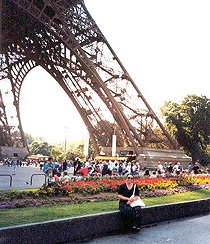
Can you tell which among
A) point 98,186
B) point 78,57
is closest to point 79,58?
point 78,57

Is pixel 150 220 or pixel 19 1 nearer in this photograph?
pixel 150 220

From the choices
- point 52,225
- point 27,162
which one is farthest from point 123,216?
point 27,162

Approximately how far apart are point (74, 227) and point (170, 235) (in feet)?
8.28

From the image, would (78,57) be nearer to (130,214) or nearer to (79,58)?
(79,58)

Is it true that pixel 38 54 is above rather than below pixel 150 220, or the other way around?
above

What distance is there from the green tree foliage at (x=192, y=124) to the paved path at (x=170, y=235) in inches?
1731

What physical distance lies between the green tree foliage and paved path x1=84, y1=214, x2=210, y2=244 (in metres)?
44.0

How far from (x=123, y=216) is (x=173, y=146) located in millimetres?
33054

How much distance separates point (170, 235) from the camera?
7723mm

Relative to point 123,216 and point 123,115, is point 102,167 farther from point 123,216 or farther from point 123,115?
point 123,216

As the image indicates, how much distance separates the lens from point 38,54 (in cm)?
3878

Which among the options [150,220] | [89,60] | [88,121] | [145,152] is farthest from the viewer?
[88,121]

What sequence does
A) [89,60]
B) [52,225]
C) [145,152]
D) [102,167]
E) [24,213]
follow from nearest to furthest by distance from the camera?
[52,225]
[24,213]
[102,167]
[89,60]
[145,152]

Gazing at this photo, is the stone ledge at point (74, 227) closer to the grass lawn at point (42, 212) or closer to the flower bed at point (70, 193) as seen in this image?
the grass lawn at point (42, 212)
